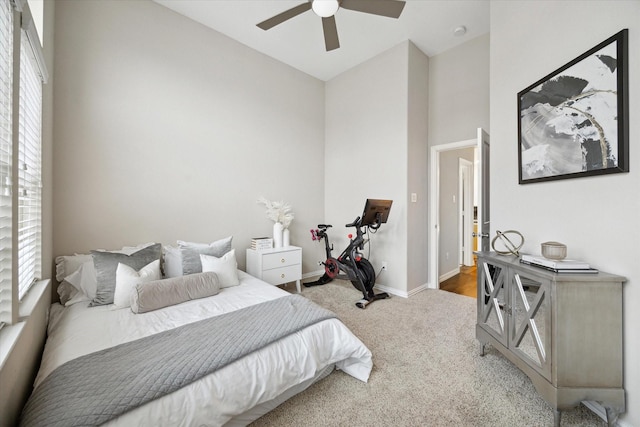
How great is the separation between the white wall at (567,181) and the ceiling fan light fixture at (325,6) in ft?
4.97

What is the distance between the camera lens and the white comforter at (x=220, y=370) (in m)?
1.14

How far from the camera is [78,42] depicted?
7.79ft

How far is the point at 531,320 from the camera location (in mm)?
1586

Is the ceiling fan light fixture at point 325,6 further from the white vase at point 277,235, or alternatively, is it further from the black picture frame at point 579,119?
the white vase at point 277,235

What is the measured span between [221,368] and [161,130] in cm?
265

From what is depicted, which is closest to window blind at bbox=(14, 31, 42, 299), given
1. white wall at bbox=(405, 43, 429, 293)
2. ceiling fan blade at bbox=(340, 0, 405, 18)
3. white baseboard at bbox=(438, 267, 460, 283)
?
ceiling fan blade at bbox=(340, 0, 405, 18)

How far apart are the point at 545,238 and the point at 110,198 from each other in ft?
12.6

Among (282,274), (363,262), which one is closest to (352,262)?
(363,262)

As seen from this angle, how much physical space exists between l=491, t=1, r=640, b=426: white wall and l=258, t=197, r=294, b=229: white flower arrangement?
8.29 feet

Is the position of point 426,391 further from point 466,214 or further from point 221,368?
point 466,214

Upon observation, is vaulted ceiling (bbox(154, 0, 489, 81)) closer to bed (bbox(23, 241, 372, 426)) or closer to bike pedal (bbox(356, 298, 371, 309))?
bed (bbox(23, 241, 372, 426))

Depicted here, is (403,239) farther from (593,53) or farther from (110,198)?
(110,198)

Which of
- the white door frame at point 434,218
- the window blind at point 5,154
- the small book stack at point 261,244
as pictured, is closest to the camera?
the window blind at point 5,154

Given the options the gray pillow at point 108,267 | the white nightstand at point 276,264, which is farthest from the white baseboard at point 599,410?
the gray pillow at point 108,267
